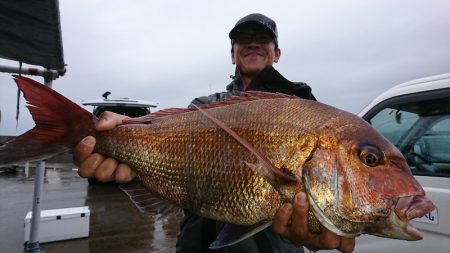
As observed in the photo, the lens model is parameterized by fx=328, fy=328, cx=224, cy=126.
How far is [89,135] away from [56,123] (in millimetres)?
189

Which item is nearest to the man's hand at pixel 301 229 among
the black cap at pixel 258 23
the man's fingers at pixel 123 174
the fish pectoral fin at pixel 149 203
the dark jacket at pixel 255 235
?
the dark jacket at pixel 255 235

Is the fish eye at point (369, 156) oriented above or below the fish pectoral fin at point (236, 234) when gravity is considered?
above

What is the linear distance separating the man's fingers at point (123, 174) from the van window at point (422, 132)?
2457mm

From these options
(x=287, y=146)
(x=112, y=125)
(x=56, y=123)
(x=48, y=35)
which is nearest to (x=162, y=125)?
(x=112, y=125)

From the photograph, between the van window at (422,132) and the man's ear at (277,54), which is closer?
the van window at (422,132)

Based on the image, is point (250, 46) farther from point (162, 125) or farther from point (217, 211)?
point (217, 211)

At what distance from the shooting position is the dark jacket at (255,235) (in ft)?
7.06

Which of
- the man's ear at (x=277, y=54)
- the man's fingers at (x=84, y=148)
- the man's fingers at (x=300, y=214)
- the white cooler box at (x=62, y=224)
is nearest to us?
the man's fingers at (x=300, y=214)

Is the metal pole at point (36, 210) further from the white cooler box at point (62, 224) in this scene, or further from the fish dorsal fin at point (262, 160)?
the fish dorsal fin at point (262, 160)

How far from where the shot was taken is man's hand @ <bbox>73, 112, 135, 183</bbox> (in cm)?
193

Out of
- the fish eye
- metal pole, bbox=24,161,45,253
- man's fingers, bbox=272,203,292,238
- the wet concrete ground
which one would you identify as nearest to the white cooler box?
the wet concrete ground

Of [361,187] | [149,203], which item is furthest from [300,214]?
[149,203]

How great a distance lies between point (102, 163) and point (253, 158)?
3.09 ft

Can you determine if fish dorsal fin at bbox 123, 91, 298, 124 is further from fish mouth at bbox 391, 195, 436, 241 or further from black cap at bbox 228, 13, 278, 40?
black cap at bbox 228, 13, 278, 40
